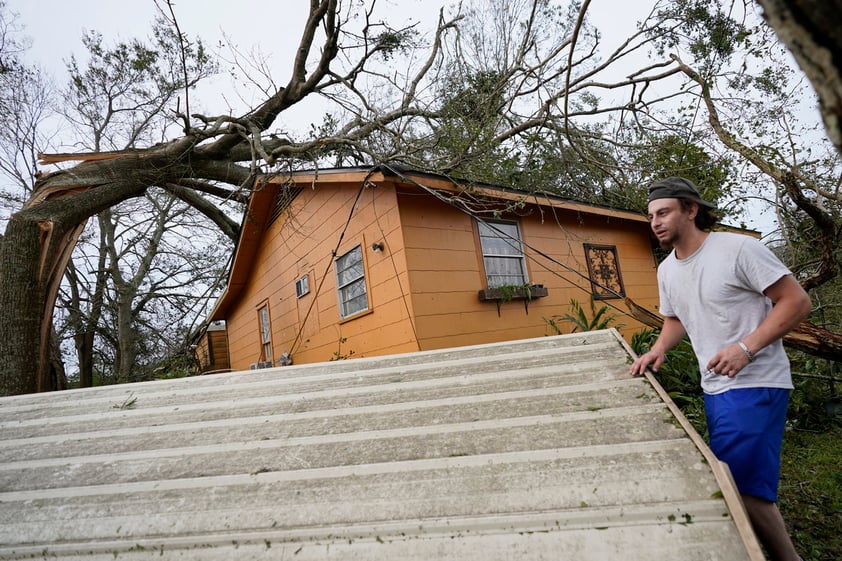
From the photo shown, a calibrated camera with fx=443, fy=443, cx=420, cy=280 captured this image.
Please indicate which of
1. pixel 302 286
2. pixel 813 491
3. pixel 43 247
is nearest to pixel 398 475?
pixel 813 491

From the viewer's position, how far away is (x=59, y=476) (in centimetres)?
234

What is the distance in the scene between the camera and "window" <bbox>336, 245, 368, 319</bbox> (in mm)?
8047

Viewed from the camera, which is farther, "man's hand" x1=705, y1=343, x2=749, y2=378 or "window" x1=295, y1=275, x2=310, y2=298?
"window" x1=295, y1=275, x2=310, y2=298

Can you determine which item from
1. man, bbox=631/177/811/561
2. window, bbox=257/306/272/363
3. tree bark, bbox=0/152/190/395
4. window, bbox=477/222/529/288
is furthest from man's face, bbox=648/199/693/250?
window, bbox=257/306/272/363

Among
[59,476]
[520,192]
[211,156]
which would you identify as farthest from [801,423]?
[211,156]

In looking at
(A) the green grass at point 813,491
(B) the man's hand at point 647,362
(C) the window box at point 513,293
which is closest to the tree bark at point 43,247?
(C) the window box at point 513,293

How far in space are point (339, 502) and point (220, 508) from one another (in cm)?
52

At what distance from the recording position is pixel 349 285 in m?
8.44

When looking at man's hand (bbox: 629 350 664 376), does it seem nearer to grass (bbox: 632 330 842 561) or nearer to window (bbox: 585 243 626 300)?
grass (bbox: 632 330 842 561)

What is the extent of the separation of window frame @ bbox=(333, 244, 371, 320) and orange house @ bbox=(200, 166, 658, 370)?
0.03 meters

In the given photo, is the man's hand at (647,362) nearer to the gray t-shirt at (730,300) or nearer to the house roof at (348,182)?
the gray t-shirt at (730,300)

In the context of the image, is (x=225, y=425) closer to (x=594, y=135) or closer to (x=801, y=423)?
(x=801, y=423)

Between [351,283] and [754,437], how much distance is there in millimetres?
7076

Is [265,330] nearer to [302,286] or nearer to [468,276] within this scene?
[302,286]
